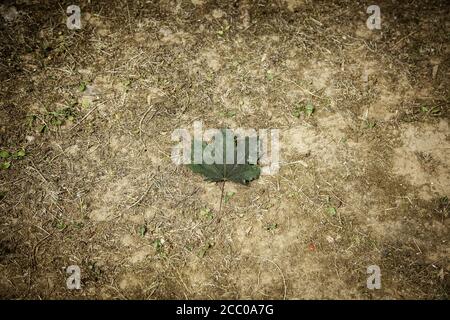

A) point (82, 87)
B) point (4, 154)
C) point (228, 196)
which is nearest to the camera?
point (228, 196)

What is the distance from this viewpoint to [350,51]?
119 inches

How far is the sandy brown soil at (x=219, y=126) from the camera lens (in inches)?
93.4

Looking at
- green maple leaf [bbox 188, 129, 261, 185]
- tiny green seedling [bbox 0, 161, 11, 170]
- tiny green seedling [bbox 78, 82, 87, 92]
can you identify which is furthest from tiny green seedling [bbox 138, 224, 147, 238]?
tiny green seedling [bbox 78, 82, 87, 92]

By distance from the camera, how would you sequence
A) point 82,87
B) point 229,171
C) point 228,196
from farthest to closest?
point 82,87 → point 228,196 → point 229,171

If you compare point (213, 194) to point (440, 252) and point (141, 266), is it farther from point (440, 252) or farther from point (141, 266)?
point (440, 252)

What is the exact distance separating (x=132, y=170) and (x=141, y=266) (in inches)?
31.1

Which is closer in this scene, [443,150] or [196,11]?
[443,150]

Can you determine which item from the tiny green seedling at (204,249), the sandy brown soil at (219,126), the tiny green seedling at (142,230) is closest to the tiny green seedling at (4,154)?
the sandy brown soil at (219,126)

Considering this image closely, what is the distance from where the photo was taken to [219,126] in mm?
2766

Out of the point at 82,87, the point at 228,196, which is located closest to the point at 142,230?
the point at 228,196

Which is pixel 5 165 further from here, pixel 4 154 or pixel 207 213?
pixel 207 213

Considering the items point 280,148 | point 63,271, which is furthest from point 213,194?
point 63,271

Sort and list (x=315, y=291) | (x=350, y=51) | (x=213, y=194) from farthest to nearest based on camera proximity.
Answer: (x=350, y=51)
(x=213, y=194)
(x=315, y=291)

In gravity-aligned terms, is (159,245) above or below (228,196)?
below
